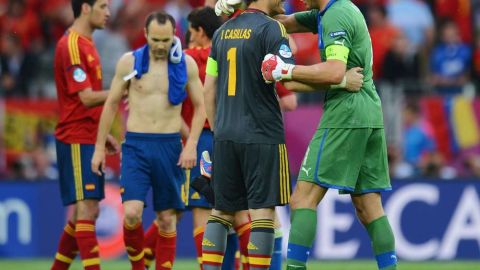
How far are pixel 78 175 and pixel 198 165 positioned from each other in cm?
114

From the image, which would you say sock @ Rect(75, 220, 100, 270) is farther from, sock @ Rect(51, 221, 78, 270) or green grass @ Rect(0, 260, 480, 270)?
green grass @ Rect(0, 260, 480, 270)

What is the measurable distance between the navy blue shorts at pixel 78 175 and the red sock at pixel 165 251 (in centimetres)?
87

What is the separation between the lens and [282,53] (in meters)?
9.00

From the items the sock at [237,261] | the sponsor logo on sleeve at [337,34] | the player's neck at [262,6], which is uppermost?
the player's neck at [262,6]

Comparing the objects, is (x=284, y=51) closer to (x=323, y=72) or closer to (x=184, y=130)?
(x=323, y=72)

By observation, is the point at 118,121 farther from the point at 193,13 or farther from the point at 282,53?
the point at 282,53

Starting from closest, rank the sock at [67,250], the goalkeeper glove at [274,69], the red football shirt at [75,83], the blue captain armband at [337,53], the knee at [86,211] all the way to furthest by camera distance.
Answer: the goalkeeper glove at [274,69] < the blue captain armband at [337,53] < the knee at [86,211] < the red football shirt at [75,83] < the sock at [67,250]

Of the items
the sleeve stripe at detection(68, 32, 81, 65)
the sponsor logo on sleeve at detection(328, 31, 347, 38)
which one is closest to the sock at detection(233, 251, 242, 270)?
the sleeve stripe at detection(68, 32, 81, 65)

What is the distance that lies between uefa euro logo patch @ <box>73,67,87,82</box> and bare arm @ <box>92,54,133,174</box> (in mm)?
664

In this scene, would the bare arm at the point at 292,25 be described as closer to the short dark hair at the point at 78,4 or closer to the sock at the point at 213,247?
the sock at the point at 213,247

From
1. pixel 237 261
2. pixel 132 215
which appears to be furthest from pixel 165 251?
A: pixel 237 261

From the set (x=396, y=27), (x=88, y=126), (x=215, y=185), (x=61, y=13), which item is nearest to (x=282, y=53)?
(x=215, y=185)

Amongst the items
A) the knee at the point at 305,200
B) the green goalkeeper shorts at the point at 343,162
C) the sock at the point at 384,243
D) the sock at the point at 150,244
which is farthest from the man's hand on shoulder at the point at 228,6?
the sock at the point at 150,244

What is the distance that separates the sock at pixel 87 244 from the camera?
35.9 ft
